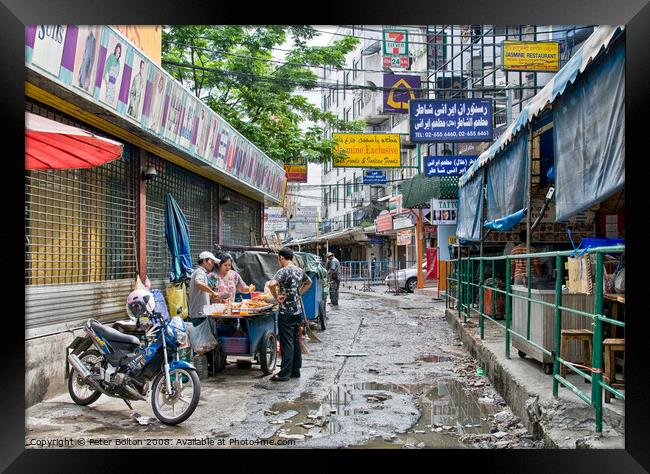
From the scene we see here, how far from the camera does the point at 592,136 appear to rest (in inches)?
219

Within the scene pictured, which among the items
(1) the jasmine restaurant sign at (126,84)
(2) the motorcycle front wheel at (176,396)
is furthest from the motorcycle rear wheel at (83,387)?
(1) the jasmine restaurant sign at (126,84)

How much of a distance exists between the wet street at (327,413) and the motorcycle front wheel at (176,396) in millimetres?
121

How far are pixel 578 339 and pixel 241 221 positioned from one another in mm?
14233

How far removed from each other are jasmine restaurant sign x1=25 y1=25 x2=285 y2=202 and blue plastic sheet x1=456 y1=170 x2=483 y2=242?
5685mm

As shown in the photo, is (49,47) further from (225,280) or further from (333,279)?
(333,279)

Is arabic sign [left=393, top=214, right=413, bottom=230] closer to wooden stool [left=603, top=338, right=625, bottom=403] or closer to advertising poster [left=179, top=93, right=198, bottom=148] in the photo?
advertising poster [left=179, top=93, right=198, bottom=148]

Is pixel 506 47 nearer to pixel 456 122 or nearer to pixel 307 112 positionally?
pixel 456 122

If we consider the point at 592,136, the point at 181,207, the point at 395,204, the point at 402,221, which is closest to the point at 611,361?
the point at 592,136

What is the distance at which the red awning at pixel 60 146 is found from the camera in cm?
523

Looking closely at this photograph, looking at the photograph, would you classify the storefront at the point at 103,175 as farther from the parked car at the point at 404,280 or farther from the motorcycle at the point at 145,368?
the parked car at the point at 404,280

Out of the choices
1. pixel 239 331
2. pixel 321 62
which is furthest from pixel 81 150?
pixel 321 62

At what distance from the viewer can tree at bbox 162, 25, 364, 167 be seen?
57.6 feet

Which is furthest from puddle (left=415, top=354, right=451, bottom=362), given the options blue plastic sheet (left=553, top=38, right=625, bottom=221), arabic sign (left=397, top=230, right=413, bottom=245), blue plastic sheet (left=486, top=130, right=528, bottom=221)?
arabic sign (left=397, top=230, right=413, bottom=245)

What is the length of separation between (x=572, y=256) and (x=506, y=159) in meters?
4.54
